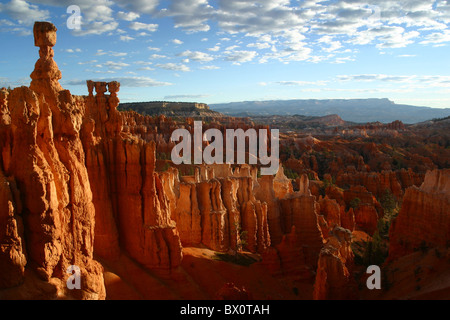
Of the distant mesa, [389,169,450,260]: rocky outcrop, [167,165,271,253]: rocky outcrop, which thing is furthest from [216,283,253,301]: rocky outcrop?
the distant mesa

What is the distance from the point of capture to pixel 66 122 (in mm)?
10141

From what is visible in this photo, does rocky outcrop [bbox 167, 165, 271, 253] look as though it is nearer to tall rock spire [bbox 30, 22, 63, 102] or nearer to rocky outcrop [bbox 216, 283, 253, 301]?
rocky outcrop [bbox 216, 283, 253, 301]

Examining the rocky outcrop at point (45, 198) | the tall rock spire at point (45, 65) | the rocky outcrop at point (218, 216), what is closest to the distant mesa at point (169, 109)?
the rocky outcrop at point (218, 216)

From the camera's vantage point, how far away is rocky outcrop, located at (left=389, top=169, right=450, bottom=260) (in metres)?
19.2

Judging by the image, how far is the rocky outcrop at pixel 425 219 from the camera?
1923 cm

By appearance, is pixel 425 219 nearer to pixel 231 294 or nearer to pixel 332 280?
pixel 332 280

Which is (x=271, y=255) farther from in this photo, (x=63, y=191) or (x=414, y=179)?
(x=414, y=179)

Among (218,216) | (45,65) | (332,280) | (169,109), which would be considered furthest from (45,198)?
(169,109)

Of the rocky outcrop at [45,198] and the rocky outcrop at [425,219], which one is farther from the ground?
the rocky outcrop at [45,198]

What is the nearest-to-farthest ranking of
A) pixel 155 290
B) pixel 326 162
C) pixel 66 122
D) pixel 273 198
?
pixel 66 122
pixel 155 290
pixel 273 198
pixel 326 162

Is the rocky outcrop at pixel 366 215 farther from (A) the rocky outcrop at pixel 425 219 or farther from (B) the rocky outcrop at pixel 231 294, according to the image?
(B) the rocky outcrop at pixel 231 294

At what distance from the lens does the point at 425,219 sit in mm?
Result: 20266
